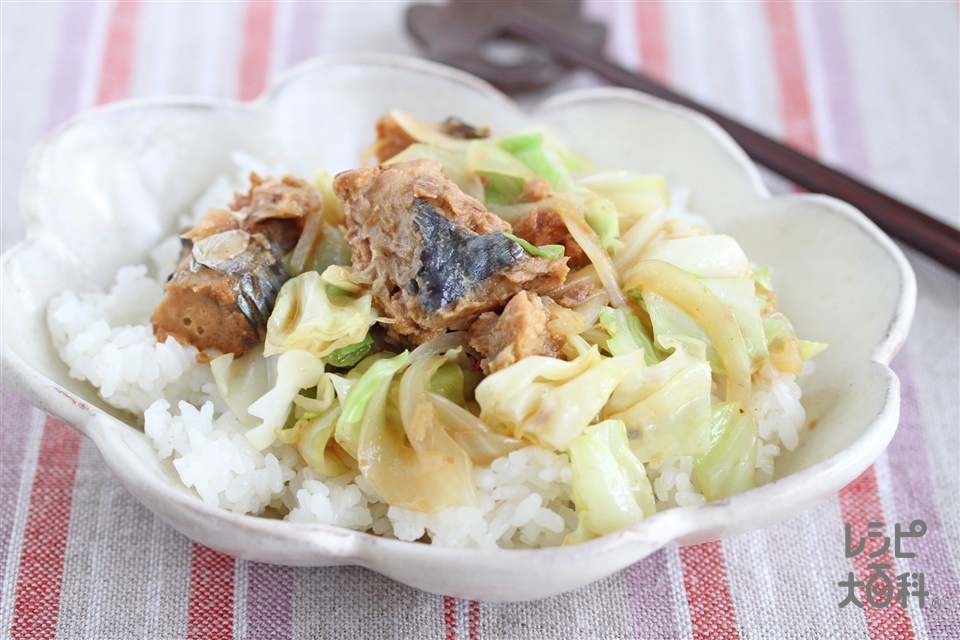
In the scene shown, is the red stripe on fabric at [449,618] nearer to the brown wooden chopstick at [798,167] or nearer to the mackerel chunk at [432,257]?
the mackerel chunk at [432,257]

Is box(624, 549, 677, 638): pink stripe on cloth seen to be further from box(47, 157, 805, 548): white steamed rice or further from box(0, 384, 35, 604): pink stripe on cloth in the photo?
box(0, 384, 35, 604): pink stripe on cloth

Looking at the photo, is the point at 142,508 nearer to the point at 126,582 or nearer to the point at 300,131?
the point at 126,582

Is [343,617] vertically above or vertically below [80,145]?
below

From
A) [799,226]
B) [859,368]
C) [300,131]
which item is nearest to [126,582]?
[300,131]

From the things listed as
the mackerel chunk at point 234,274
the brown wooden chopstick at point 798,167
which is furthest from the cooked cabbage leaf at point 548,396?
the brown wooden chopstick at point 798,167

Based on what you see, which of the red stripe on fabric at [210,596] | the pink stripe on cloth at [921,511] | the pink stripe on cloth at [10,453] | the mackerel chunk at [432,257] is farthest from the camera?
the pink stripe on cloth at [10,453]
